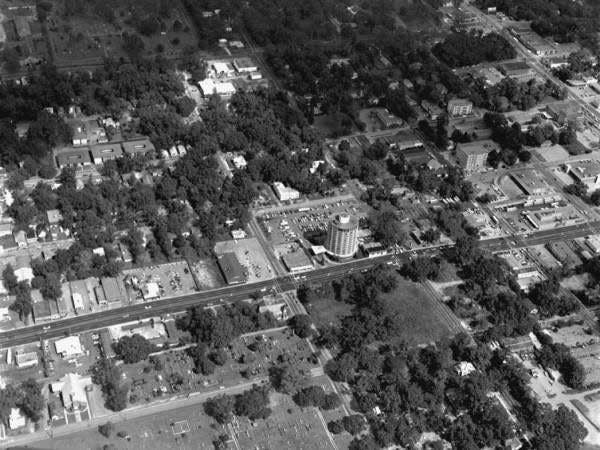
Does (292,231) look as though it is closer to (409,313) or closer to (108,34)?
(409,313)

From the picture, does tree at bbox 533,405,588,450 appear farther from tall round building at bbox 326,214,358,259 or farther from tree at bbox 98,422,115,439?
tree at bbox 98,422,115,439

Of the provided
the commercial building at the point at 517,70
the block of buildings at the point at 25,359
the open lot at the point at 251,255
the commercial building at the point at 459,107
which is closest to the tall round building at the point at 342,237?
the open lot at the point at 251,255

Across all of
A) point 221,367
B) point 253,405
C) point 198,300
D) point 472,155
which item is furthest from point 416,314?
point 472,155

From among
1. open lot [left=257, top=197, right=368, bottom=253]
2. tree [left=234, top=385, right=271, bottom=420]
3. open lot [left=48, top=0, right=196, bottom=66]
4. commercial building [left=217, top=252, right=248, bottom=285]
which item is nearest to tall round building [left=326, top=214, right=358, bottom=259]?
open lot [left=257, top=197, right=368, bottom=253]

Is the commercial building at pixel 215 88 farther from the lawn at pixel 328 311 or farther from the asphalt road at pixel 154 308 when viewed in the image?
the lawn at pixel 328 311

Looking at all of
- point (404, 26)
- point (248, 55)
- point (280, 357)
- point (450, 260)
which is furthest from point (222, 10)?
point (280, 357)

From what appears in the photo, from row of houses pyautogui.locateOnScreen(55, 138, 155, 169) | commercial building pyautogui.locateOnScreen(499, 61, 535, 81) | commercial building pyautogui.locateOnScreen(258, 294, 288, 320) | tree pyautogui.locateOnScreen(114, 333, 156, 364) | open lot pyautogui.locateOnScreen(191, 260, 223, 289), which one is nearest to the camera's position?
tree pyautogui.locateOnScreen(114, 333, 156, 364)

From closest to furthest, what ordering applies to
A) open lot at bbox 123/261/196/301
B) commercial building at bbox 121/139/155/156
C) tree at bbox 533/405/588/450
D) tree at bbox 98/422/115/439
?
1. tree at bbox 98/422/115/439
2. tree at bbox 533/405/588/450
3. open lot at bbox 123/261/196/301
4. commercial building at bbox 121/139/155/156
